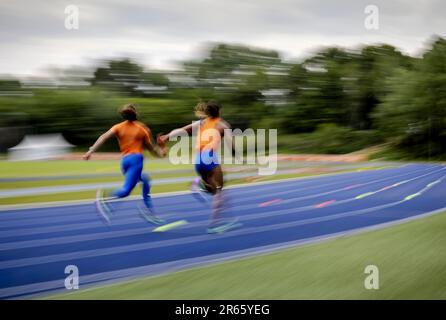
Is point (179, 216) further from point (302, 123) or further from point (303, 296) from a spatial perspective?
point (303, 296)

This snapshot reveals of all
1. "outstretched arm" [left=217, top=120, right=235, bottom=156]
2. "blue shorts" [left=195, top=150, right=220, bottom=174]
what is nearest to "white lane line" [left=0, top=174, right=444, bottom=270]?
"blue shorts" [left=195, top=150, right=220, bottom=174]

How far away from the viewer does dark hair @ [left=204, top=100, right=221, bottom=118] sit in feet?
14.5

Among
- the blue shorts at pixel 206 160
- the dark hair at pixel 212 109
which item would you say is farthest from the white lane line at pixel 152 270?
the dark hair at pixel 212 109

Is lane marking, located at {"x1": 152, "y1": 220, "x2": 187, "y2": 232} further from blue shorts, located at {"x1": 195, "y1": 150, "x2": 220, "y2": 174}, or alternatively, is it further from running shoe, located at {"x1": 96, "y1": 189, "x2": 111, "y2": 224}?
blue shorts, located at {"x1": 195, "y1": 150, "x2": 220, "y2": 174}

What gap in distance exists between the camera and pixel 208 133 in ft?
14.5

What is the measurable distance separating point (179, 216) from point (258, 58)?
1.94 meters

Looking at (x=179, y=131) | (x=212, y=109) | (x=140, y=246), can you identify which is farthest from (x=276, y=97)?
(x=140, y=246)

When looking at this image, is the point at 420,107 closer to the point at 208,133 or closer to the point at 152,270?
the point at 208,133

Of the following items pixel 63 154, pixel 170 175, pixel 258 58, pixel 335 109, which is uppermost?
pixel 258 58

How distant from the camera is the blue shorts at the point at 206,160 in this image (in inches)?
177

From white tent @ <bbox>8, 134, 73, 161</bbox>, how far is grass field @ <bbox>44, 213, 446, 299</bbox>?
163cm

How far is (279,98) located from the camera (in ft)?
15.9

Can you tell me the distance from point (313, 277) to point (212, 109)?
1767 millimetres

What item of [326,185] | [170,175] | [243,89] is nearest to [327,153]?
[243,89]
